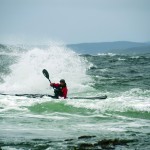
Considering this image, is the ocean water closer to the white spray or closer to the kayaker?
the white spray

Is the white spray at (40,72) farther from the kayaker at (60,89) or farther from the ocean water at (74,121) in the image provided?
the kayaker at (60,89)

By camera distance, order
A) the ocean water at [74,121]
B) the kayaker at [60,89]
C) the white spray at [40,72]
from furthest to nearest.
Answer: the white spray at [40,72] < the kayaker at [60,89] < the ocean water at [74,121]

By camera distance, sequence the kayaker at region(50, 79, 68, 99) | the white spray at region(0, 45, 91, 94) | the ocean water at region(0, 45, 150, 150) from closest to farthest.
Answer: the ocean water at region(0, 45, 150, 150) → the kayaker at region(50, 79, 68, 99) → the white spray at region(0, 45, 91, 94)

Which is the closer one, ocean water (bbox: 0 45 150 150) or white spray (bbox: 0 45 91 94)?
ocean water (bbox: 0 45 150 150)

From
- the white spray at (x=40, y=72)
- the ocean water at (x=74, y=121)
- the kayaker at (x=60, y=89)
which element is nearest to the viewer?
the ocean water at (x=74, y=121)

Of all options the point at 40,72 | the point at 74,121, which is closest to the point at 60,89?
the point at 74,121

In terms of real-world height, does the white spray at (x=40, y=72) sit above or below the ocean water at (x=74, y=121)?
above

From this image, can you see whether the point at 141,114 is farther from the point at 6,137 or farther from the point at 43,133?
the point at 6,137

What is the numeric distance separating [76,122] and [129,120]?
7.05ft

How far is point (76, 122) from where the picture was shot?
495 inches

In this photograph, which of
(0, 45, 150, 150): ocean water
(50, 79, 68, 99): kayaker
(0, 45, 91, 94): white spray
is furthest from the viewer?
(0, 45, 91, 94): white spray

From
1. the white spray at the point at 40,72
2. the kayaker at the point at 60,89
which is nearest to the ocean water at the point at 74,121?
the white spray at the point at 40,72

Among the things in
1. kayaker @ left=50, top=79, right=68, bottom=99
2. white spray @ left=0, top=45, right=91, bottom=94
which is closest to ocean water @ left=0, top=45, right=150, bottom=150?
white spray @ left=0, top=45, right=91, bottom=94

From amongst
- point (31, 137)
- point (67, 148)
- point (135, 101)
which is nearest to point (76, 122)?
point (31, 137)
